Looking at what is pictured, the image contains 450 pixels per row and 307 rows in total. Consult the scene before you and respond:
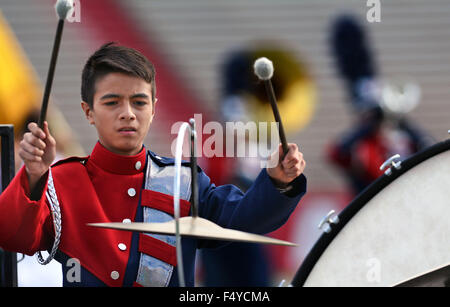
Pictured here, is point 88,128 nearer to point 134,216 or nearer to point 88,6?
point 88,6

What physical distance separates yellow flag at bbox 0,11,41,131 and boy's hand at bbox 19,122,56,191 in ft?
11.7

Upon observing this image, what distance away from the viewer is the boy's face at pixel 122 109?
1893mm

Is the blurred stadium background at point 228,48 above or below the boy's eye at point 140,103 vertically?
above

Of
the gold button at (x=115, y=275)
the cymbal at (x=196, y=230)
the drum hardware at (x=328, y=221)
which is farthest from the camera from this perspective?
the gold button at (x=115, y=275)

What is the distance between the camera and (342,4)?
229 inches

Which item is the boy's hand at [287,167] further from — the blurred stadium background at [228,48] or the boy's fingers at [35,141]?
the blurred stadium background at [228,48]

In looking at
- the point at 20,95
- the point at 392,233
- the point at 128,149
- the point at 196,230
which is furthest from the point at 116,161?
the point at 20,95

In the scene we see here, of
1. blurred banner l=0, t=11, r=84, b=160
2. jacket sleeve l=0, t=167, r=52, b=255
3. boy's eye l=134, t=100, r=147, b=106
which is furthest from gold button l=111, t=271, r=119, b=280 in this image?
blurred banner l=0, t=11, r=84, b=160

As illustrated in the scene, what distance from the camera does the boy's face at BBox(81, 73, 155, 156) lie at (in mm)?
1893

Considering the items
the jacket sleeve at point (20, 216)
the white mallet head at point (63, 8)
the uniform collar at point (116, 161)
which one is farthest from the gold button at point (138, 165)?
the white mallet head at point (63, 8)

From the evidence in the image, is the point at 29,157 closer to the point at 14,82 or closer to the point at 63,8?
the point at 63,8

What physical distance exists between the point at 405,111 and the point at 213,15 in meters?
1.82

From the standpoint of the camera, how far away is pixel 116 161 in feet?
6.48
